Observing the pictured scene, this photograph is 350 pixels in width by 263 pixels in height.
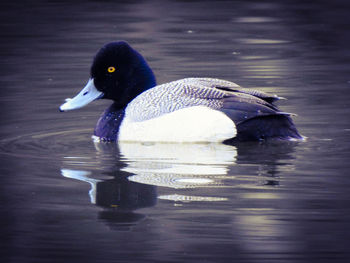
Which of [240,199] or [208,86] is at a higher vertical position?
[208,86]

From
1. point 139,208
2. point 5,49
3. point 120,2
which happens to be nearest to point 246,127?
point 139,208

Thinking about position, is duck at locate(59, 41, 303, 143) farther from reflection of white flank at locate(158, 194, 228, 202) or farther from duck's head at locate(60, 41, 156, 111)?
reflection of white flank at locate(158, 194, 228, 202)

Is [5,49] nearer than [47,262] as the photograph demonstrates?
No

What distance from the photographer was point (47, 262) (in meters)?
5.65

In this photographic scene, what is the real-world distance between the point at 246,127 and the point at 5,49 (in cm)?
761

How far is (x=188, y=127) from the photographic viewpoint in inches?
341

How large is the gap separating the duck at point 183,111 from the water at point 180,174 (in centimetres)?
15

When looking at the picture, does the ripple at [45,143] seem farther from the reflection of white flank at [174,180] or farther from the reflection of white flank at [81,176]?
the reflection of white flank at [174,180]

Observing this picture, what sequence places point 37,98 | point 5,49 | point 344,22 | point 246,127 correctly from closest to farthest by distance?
point 246,127 < point 37,98 < point 5,49 < point 344,22

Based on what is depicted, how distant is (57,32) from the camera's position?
1678cm

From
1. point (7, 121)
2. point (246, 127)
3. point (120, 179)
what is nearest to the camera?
point (120, 179)

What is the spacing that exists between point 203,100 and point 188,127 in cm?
31

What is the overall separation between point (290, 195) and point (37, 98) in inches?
200

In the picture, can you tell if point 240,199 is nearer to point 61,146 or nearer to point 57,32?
point 61,146
